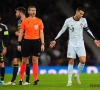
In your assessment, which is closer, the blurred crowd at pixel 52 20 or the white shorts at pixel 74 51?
the white shorts at pixel 74 51

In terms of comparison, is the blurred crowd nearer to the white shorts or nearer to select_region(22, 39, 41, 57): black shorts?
select_region(22, 39, 41, 57): black shorts

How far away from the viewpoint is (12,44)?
30.4 metres

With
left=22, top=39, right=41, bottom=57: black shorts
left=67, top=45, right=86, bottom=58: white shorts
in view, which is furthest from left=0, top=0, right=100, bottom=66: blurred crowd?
left=67, top=45, right=86, bottom=58: white shorts

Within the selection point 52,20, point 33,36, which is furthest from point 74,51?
point 52,20

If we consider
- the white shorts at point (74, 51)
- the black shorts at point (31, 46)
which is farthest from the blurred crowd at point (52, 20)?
the white shorts at point (74, 51)

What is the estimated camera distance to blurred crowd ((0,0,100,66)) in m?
29.6

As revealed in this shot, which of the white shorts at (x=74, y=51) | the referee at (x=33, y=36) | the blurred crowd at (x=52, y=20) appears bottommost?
the white shorts at (x=74, y=51)

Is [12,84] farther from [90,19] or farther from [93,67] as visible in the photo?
[90,19]

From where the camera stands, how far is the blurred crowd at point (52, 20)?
29592 mm

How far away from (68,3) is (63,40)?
13.4ft

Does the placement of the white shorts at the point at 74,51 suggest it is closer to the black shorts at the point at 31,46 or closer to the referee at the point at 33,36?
the referee at the point at 33,36

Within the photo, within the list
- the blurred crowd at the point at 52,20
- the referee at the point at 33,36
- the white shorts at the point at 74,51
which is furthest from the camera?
the blurred crowd at the point at 52,20

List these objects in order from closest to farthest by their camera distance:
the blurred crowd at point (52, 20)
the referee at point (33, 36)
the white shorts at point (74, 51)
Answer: the white shorts at point (74, 51) → the referee at point (33, 36) → the blurred crowd at point (52, 20)

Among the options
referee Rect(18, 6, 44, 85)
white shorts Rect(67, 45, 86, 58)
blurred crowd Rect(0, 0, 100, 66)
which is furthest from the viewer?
blurred crowd Rect(0, 0, 100, 66)
